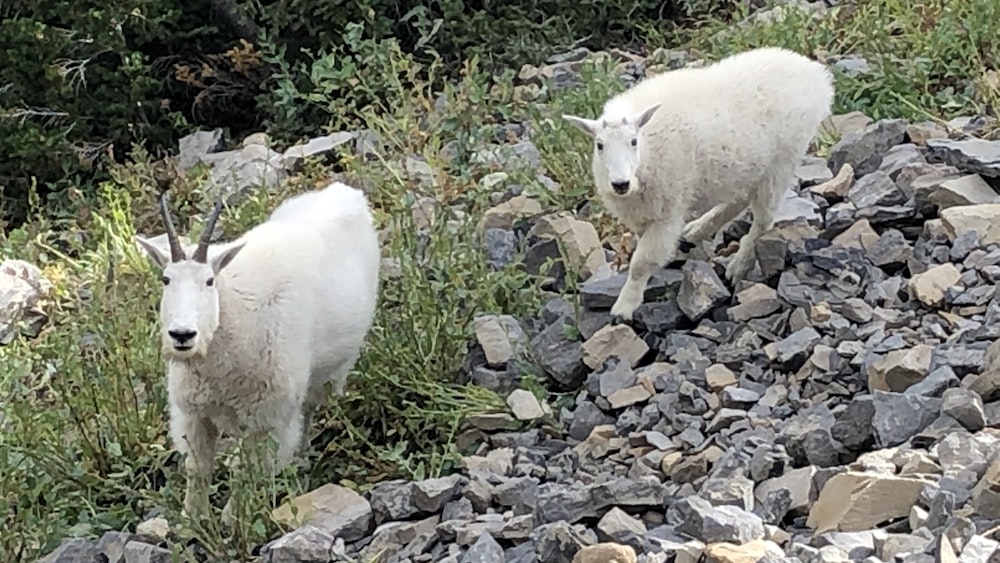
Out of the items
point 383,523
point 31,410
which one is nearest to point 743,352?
point 383,523

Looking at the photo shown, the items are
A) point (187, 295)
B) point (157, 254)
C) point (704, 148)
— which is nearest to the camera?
point (187, 295)

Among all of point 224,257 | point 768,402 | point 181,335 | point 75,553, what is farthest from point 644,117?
point 75,553

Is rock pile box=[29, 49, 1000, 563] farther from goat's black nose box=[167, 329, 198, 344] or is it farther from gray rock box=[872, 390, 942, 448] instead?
goat's black nose box=[167, 329, 198, 344]

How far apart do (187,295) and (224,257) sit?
0.28 metres

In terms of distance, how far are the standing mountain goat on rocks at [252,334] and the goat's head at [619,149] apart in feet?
4.03

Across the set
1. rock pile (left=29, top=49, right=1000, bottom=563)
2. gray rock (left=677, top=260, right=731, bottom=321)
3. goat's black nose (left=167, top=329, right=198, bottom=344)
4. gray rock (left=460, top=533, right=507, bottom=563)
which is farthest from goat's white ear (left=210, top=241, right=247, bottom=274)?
gray rock (left=677, top=260, right=731, bottom=321)

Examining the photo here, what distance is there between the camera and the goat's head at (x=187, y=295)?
480 centimetres

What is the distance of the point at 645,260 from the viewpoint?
607cm

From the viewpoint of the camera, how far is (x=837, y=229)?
21.1 ft

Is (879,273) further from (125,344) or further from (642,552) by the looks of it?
(125,344)

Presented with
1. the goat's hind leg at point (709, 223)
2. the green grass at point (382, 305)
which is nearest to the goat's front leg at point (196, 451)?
the green grass at point (382, 305)

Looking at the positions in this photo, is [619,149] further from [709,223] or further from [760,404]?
[760,404]

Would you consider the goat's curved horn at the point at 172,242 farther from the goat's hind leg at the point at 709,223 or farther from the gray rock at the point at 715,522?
the goat's hind leg at the point at 709,223

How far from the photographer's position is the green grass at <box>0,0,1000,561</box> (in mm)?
5523
